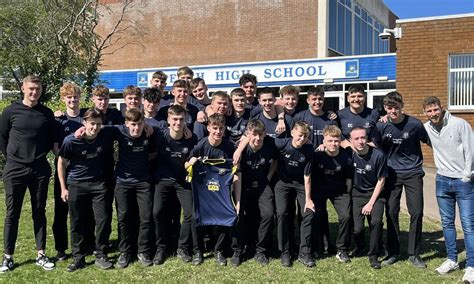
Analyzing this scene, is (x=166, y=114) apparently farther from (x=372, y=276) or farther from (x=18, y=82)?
(x=18, y=82)

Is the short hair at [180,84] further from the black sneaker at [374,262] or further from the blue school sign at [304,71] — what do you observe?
the blue school sign at [304,71]

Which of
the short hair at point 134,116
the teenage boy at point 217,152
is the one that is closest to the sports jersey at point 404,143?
the teenage boy at point 217,152

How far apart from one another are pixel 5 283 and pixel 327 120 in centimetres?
451

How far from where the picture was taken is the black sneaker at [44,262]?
5984 millimetres

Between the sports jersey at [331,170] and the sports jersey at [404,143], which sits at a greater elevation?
the sports jersey at [404,143]

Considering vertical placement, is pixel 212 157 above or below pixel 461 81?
below

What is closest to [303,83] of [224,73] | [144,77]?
[224,73]

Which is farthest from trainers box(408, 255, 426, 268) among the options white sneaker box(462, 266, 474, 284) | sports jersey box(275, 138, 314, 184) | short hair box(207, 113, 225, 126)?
short hair box(207, 113, 225, 126)

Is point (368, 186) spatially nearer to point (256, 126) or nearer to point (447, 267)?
point (447, 267)

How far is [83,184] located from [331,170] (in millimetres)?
3203

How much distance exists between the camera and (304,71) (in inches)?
906

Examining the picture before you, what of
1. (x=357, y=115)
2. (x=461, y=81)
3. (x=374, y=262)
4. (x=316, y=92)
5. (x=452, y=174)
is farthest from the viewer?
(x=461, y=81)

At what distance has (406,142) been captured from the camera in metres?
6.36

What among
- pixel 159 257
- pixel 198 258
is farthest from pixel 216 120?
pixel 159 257
